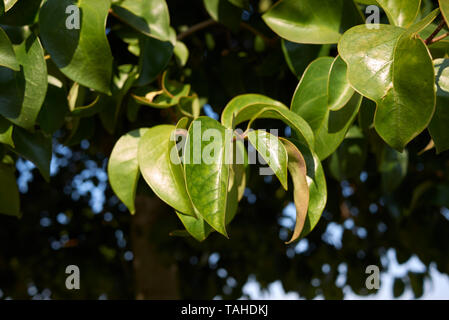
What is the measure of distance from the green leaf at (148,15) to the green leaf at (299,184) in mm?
334

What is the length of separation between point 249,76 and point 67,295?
2.22m

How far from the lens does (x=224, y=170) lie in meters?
0.58

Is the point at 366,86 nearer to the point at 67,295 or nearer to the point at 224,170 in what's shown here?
the point at 224,170

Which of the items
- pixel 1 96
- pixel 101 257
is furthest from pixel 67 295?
pixel 1 96

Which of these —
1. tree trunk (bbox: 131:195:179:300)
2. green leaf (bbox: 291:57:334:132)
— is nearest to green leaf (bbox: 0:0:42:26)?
green leaf (bbox: 291:57:334:132)

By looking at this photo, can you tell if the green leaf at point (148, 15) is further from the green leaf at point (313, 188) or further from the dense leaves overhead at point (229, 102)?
the green leaf at point (313, 188)

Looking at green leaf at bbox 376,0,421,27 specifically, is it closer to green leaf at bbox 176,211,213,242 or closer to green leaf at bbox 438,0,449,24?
green leaf at bbox 438,0,449,24

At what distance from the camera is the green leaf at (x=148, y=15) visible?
80 cm

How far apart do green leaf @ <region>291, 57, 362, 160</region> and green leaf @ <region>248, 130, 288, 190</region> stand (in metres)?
0.16

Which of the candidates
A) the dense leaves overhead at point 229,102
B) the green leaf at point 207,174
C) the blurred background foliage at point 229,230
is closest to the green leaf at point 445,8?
the dense leaves overhead at point 229,102

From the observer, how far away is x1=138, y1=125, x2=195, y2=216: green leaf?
64 cm

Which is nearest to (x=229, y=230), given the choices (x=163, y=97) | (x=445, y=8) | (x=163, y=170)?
(x=163, y=97)

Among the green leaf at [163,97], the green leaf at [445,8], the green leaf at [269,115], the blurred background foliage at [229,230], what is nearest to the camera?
the green leaf at [445,8]

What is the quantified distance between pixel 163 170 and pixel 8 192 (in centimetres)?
41
